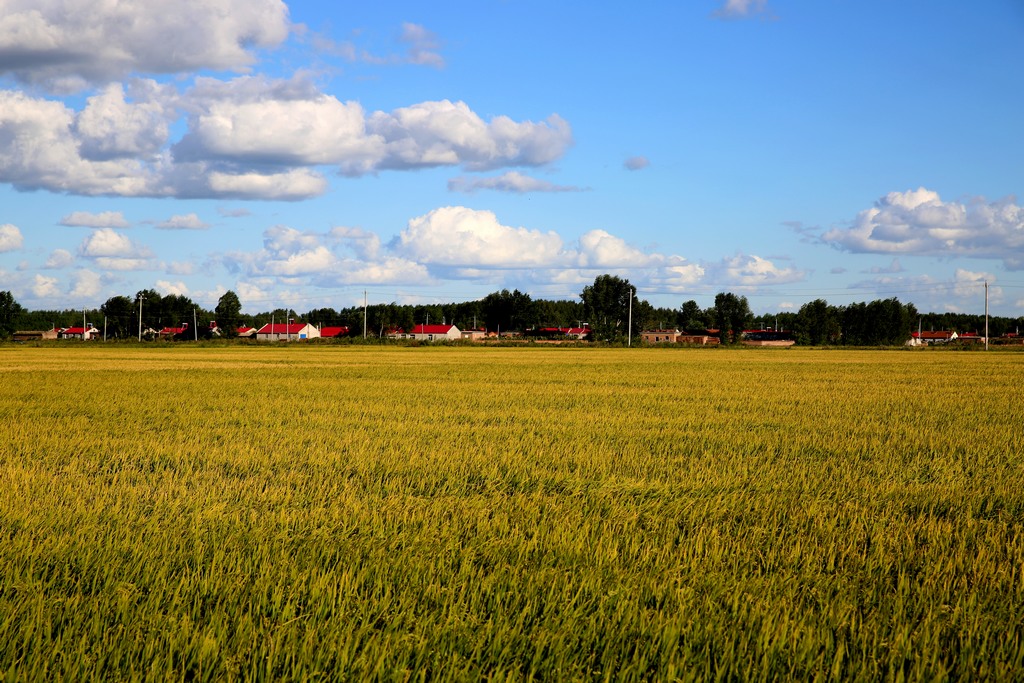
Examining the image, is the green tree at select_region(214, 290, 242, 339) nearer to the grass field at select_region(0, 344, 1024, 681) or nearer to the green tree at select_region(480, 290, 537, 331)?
the green tree at select_region(480, 290, 537, 331)

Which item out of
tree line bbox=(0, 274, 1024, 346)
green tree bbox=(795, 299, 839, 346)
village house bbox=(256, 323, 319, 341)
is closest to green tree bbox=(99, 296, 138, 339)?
tree line bbox=(0, 274, 1024, 346)

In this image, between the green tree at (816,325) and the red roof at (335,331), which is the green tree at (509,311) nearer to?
the red roof at (335,331)

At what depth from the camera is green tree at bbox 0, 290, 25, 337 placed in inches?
5241

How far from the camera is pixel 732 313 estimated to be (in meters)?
147

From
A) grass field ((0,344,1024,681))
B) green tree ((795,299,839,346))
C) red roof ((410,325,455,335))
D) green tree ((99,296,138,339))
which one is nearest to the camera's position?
grass field ((0,344,1024,681))

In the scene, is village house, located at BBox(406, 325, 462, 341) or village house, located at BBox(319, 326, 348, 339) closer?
village house, located at BBox(406, 325, 462, 341)

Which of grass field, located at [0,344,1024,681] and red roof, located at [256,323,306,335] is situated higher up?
red roof, located at [256,323,306,335]

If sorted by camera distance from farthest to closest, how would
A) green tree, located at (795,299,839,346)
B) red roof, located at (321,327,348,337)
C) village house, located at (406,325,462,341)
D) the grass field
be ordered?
red roof, located at (321,327,348,337) → village house, located at (406,325,462,341) → green tree, located at (795,299,839,346) → the grass field

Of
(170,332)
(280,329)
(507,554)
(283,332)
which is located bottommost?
(507,554)

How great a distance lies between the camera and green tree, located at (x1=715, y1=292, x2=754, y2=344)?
476 ft

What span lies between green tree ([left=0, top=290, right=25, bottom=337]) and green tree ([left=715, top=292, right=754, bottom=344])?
114 m

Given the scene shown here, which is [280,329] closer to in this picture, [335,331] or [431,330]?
[335,331]

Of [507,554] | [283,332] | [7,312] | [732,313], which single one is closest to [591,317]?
[732,313]

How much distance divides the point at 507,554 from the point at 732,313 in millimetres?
145746
